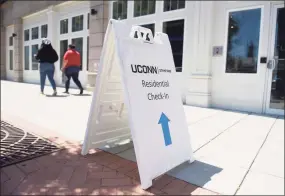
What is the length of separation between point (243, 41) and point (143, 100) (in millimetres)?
4308

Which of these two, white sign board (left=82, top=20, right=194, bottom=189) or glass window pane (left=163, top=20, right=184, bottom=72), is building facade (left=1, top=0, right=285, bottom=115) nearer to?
glass window pane (left=163, top=20, right=184, bottom=72)

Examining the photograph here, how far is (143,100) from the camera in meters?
1.96

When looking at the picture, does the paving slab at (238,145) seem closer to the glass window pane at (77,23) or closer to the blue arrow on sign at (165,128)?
the blue arrow on sign at (165,128)

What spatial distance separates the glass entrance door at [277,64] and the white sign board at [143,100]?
3.57 metres

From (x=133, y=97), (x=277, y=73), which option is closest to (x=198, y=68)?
(x=277, y=73)

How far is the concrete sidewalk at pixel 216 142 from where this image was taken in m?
1.98

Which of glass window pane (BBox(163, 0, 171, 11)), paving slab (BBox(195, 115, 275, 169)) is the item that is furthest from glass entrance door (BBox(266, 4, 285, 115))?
glass window pane (BBox(163, 0, 171, 11))

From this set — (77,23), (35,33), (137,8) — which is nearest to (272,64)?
(137,8)

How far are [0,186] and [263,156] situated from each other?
2514 millimetres

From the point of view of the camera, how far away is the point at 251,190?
73.6 inches

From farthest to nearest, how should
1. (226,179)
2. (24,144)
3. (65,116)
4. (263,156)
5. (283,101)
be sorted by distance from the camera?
(283,101), (65,116), (24,144), (263,156), (226,179)

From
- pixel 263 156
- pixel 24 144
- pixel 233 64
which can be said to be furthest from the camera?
pixel 233 64

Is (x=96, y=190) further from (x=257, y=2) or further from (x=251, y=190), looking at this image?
(x=257, y=2)

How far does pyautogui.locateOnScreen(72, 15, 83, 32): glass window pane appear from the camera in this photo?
949 centimetres
